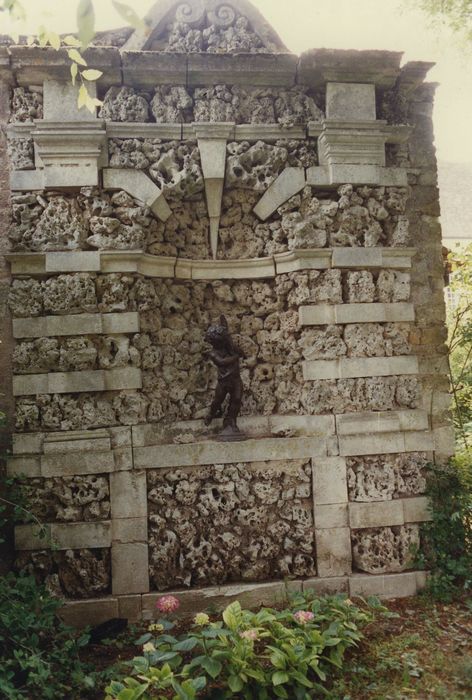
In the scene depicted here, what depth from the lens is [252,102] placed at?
5805 millimetres

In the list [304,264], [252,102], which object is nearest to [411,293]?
[304,264]

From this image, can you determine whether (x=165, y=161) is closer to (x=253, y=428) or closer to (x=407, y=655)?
(x=253, y=428)

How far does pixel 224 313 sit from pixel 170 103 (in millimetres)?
2104

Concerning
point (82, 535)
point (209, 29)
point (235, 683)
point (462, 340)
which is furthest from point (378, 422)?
point (209, 29)

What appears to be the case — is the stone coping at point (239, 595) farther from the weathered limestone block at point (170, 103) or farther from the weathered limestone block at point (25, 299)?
the weathered limestone block at point (170, 103)

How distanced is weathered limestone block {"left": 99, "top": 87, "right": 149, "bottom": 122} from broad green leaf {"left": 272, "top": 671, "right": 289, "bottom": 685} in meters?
4.76

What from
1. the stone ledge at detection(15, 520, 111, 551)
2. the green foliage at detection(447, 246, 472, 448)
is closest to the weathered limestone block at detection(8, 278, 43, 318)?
the stone ledge at detection(15, 520, 111, 551)

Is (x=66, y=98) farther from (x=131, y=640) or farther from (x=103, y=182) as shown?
(x=131, y=640)

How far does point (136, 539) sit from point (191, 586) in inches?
26.3

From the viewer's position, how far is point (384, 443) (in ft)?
18.2

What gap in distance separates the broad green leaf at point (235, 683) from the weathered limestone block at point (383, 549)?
206cm

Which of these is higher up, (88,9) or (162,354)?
(88,9)

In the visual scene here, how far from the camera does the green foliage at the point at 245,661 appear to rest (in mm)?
3598

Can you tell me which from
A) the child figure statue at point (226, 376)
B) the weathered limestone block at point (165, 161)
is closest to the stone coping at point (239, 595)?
the child figure statue at point (226, 376)
